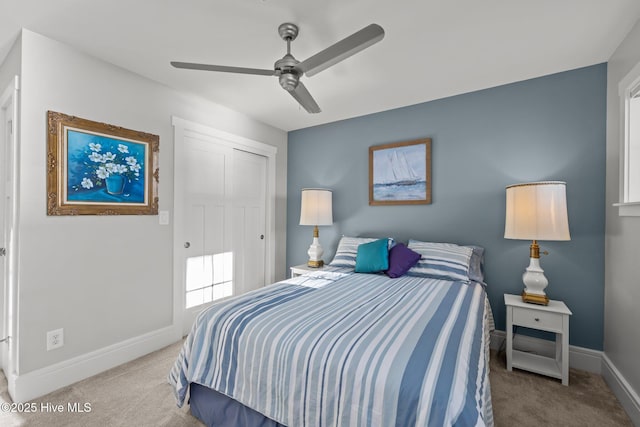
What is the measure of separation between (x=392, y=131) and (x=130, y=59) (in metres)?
2.55

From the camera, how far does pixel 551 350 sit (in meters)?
2.38

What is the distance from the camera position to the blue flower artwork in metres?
2.06

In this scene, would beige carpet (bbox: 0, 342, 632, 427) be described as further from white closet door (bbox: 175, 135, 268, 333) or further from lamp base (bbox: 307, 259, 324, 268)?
lamp base (bbox: 307, 259, 324, 268)

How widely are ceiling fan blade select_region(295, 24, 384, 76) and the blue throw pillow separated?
168 cm

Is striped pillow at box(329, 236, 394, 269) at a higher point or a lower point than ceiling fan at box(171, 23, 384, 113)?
lower

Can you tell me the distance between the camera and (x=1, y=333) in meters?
2.23

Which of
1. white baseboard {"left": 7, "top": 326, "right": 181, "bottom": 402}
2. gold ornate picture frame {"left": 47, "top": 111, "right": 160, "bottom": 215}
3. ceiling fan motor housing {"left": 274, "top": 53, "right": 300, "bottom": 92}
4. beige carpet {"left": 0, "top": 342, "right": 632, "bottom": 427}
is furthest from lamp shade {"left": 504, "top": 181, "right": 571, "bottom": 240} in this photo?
white baseboard {"left": 7, "top": 326, "right": 181, "bottom": 402}

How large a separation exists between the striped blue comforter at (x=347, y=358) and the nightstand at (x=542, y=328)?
0.51 m

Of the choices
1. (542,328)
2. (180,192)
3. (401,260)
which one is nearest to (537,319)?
(542,328)

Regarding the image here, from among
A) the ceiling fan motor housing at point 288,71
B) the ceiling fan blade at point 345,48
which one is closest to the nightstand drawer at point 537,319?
the ceiling fan blade at point 345,48

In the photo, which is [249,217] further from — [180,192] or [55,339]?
[55,339]

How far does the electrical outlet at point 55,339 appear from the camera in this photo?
1950 millimetres

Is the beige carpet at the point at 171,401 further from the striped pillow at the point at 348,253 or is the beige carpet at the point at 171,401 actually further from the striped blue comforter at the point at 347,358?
the striped pillow at the point at 348,253

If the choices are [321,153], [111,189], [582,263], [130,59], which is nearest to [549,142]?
[582,263]
